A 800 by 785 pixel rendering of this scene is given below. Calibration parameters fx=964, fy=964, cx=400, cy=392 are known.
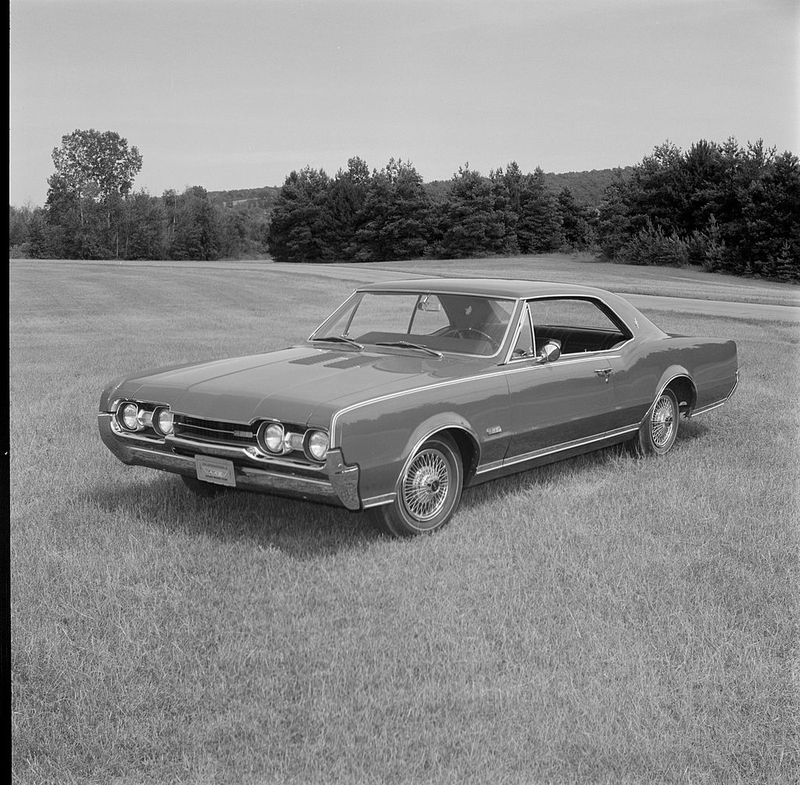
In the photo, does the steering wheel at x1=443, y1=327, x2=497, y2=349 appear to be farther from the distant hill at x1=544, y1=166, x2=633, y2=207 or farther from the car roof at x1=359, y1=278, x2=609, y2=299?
the distant hill at x1=544, y1=166, x2=633, y2=207

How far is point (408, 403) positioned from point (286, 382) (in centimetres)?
67

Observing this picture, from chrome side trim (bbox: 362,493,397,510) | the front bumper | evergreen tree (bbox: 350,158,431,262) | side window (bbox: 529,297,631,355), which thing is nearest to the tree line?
evergreen tree (bbox: 350,158,431,262)

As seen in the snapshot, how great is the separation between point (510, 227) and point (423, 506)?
44.3m

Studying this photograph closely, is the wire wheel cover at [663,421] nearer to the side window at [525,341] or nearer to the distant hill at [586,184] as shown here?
the side window at [525,341]

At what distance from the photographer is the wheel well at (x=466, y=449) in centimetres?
515

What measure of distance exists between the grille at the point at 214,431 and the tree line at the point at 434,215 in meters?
27.7

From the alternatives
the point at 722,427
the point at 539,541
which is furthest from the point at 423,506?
the point at 722,427

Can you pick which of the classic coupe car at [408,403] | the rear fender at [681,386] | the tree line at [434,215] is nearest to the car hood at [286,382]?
the classic coupe car at [408,403]

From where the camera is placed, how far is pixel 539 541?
487 centimetres

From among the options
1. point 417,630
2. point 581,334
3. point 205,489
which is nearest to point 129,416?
point 205,489

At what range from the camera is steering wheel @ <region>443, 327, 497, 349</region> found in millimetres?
5762

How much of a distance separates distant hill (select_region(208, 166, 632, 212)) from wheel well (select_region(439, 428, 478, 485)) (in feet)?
150

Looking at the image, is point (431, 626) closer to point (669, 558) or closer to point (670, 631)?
point (670, 631)

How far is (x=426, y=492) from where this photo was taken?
5.01 metres
